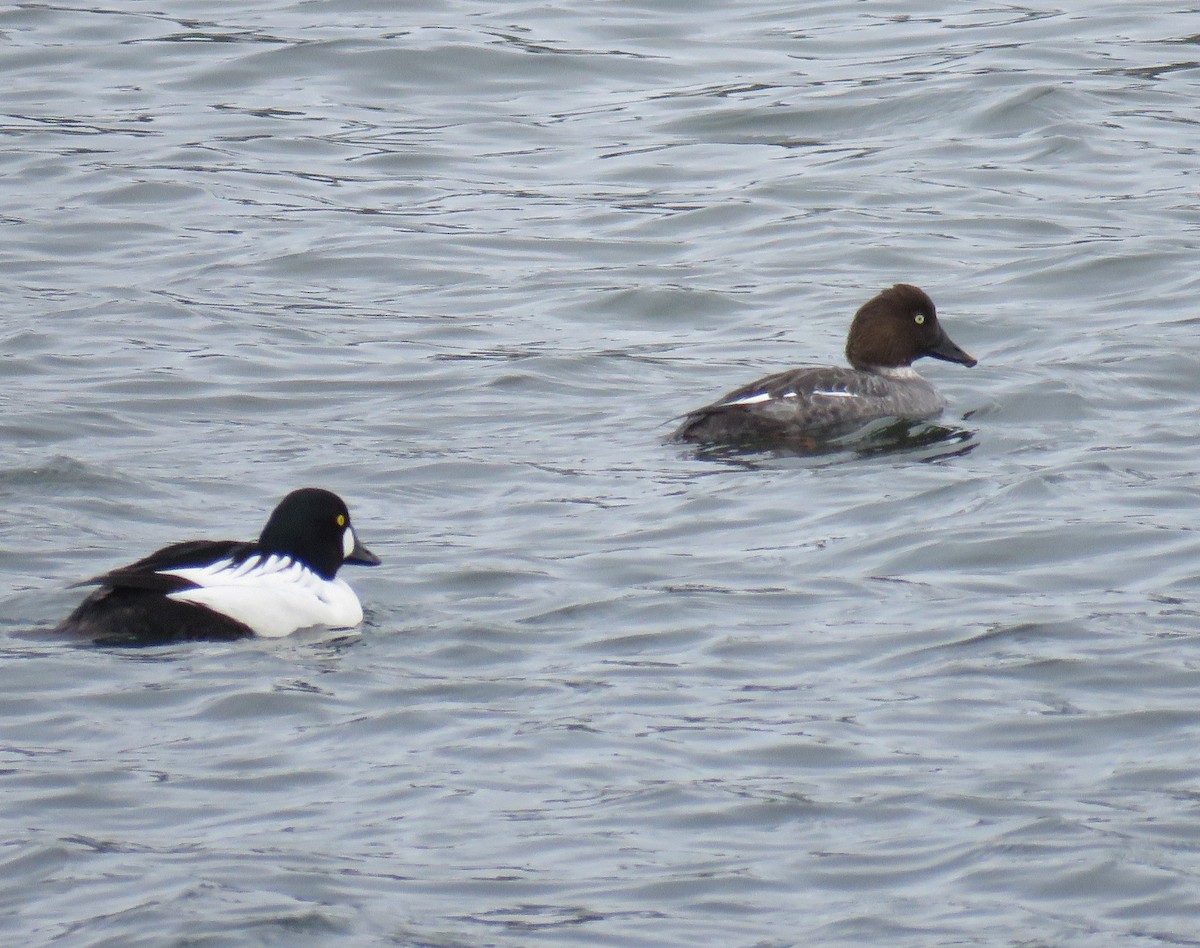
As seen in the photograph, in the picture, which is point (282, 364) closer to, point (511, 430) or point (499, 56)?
point (511, 430)

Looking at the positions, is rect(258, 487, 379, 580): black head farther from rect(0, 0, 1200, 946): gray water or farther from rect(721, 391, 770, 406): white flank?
rect(721, 391, 770, 406): white flank

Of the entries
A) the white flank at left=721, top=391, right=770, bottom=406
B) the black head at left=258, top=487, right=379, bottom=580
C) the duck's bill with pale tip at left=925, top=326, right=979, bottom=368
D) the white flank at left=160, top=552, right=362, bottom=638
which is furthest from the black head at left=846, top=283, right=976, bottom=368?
the white flank at left=160, top=552, right=362, bottom=638

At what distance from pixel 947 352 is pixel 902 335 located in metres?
0.26

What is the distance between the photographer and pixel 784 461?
1095 centimetres

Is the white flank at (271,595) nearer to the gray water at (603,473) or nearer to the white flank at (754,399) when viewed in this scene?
the gray water at (603,473)

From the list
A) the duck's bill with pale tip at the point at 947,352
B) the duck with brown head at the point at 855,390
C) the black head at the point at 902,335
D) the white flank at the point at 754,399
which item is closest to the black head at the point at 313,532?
the duck with brown head at the point at 855,390

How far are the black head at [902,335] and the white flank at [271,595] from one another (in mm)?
4367

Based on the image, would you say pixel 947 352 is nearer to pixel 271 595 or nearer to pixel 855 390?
pixel 855 390

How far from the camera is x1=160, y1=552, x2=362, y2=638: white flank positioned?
8320 mm

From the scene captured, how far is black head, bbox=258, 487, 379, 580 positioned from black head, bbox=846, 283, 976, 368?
4196 mm

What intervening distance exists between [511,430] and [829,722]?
14.6 feet

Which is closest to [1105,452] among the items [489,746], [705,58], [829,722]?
[829,722]

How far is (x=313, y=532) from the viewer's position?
875 cm

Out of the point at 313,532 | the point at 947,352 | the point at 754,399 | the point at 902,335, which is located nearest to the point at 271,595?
the point at 313,532
